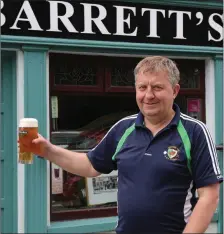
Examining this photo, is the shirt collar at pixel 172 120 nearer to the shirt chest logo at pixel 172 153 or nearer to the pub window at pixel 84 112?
the shirt chest logo at pixel 172 153

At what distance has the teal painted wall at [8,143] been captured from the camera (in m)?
5.17

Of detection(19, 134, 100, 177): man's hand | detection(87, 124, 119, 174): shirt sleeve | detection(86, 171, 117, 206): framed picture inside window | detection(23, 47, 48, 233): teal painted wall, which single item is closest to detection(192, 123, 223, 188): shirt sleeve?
detection(87, 124, 119, 174): shirt sleeve

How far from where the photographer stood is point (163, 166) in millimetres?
2234

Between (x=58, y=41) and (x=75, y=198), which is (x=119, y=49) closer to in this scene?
(x=58, y=41)

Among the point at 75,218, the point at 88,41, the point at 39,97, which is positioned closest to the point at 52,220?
the point at 75,218

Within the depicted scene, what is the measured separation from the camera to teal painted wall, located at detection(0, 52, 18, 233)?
17.0 feet

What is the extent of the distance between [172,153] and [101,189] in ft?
11.1

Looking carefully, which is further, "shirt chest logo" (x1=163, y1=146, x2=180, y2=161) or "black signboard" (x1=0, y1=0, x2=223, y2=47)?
"black signboard" (x1=0, y1=0, x2=223, y2=47)

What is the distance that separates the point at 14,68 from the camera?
16.8 feet

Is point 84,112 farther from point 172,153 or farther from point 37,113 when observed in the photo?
point 172,153

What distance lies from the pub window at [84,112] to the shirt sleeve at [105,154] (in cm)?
265

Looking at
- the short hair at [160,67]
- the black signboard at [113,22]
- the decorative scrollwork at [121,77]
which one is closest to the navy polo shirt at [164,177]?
the short hair at [160,67]

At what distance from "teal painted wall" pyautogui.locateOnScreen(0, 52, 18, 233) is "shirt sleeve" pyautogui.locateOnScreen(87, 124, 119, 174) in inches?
106

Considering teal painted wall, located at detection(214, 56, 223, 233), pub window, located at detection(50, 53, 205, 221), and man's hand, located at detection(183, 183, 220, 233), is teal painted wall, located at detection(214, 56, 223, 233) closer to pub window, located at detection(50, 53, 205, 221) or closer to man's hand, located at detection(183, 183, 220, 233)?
pub window, located at detection(50, 53, 205, 221)
